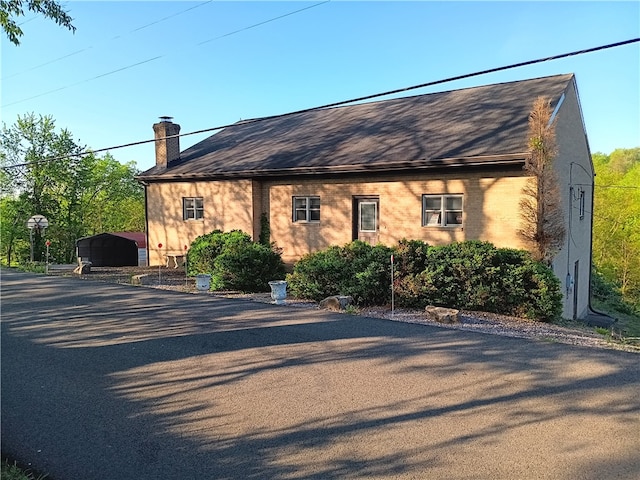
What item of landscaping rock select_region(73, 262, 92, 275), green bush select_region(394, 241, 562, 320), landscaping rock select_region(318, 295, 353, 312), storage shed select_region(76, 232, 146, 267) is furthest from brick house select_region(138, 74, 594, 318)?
landscaping rock select_region(318, 295, 353, 312)

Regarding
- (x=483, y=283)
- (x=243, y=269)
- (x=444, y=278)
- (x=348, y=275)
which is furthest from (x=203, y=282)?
(x=483, y=283)

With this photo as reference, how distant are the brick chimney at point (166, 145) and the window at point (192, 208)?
229 cm

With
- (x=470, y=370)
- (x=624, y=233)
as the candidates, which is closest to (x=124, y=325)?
(x=470, y=370)

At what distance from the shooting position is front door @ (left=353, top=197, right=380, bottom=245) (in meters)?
15.9

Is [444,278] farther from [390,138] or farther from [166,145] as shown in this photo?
[166,145]

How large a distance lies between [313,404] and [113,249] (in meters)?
22.7

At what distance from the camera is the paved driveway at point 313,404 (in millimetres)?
4059

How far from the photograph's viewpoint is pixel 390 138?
16.6m

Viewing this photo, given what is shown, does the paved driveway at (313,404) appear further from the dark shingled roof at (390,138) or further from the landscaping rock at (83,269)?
the landscaping rock at (83,269)

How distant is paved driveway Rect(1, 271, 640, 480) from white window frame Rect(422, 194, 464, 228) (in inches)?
236

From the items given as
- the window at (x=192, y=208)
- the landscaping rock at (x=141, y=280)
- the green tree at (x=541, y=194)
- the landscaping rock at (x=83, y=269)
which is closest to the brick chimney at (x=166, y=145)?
the window at (x=192, y=208)

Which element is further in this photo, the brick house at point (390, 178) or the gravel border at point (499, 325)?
the brick house at point (390, 178)

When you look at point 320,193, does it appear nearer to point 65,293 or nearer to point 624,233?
point 65,293

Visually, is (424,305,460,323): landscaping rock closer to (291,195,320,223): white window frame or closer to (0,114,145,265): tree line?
(291,195,320,223): white window frame
